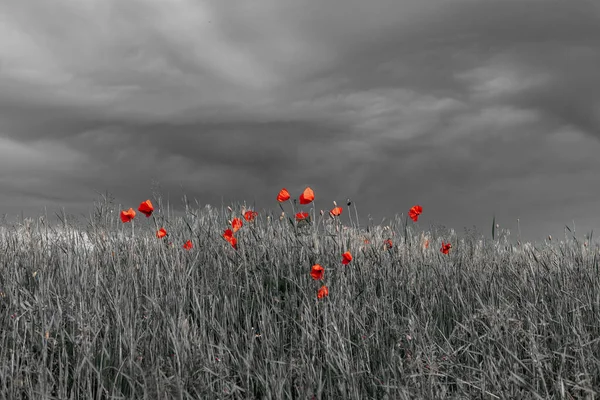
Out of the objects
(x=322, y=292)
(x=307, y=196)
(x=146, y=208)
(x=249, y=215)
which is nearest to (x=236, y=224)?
(x=249, y=215)

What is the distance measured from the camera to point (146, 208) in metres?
4.52

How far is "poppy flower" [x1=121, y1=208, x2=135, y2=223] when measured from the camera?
4508 mm

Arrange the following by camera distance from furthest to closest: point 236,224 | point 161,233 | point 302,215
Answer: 1. point 161,233
2. point 236,224
3. point 302,215

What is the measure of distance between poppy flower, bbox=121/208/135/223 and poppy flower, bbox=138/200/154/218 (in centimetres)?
7

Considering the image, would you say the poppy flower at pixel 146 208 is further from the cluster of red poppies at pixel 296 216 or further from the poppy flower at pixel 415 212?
the poppy flower at pixel 415 212

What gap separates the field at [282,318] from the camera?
2.71 m

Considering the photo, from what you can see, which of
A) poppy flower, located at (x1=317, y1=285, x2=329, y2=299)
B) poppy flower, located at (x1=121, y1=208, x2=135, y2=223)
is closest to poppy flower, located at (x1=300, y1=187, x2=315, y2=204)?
poppy flower, located at (x1=317, y1=285, x2=329, y2=299)

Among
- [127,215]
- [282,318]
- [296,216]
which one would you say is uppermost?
[127,215]

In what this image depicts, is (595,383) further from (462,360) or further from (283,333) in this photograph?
(283,333)

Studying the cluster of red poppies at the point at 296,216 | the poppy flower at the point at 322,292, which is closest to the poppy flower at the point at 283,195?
the cluster of red poppies at the point at 296,216

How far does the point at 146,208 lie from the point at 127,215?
0.17 meters

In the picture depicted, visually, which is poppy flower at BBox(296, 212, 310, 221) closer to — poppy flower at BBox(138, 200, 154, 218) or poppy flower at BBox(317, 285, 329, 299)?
poppy flower at BBox(317, 285, 329, 299)

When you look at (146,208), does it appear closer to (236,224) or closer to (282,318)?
(236,224)

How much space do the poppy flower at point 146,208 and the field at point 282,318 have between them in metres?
0.03
